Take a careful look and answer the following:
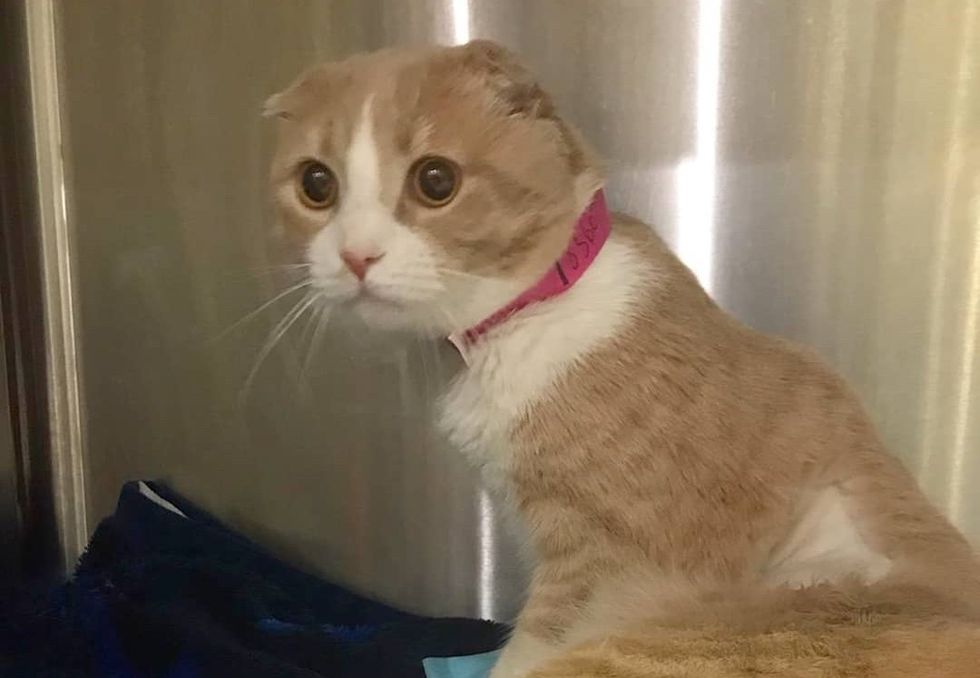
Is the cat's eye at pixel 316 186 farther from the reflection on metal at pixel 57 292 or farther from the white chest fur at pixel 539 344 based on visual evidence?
the reflection on metal at pixel 57 292

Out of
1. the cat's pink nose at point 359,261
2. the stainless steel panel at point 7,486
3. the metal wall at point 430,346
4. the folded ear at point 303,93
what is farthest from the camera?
the stainless steel panel at point 7,486

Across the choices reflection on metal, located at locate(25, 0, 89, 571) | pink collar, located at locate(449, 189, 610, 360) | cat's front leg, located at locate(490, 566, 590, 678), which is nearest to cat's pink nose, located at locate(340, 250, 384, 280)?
pink collar, located at locate(449, 189, 610, 360)

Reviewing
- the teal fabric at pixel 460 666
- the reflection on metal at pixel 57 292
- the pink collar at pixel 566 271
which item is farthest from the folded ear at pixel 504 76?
the reflection on metal at pixel 57 292

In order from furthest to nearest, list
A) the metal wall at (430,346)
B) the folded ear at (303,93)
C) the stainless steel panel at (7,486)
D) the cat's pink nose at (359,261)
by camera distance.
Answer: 1. the stainless steel panel at (7,486)
2. the metal wall at (430,346)
3. the folded ear at (303,93)
4. the cat's pink nose at (359,261)

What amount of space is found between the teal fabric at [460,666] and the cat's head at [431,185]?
13.8 inches

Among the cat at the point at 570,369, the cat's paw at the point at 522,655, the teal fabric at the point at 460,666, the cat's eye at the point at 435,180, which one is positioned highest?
the cat's eye at the point at 435,180

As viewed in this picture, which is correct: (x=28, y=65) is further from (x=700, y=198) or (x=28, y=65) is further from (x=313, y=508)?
(x=700, y=198)

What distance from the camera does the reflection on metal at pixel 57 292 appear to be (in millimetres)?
1394

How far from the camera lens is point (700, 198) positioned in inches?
48.1

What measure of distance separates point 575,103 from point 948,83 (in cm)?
41

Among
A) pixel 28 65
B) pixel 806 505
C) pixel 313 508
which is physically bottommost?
pixel 313 508

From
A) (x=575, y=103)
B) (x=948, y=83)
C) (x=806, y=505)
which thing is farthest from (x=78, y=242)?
(x=948, y=83)

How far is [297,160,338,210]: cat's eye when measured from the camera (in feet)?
3.03

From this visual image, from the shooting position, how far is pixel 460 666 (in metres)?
1.06
